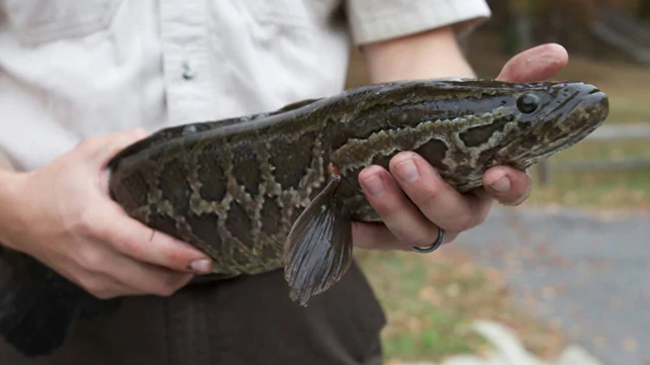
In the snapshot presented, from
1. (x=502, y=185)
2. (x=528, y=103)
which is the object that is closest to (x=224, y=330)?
(x=502, y=185)

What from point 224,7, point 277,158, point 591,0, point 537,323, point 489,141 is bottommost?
point 591,0

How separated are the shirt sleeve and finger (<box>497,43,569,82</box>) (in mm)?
458

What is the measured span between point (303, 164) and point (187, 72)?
1.53ft

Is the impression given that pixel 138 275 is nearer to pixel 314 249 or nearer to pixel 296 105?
pixel 314 249

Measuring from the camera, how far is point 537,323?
7.11 m

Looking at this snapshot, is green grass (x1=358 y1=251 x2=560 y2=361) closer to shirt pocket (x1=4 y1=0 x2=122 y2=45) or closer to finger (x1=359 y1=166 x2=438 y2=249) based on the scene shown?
finger (x1=359 y1=166 x2=438 y2=249)

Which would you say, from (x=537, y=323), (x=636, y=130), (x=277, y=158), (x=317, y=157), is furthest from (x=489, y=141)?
(x=636, y=130)

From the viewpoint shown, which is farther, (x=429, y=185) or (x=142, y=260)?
(x=142, y=260)

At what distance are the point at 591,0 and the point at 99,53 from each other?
35383 mm

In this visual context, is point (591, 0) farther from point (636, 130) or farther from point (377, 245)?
point (377, 245)

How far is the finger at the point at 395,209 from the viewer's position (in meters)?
1.70

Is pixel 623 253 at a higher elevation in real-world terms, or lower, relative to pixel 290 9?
lower

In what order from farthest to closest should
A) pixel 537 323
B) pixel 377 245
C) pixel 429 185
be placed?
pixel 537 323
pixel 377 245
pixel 429 185

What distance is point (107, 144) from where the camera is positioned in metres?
2.02
